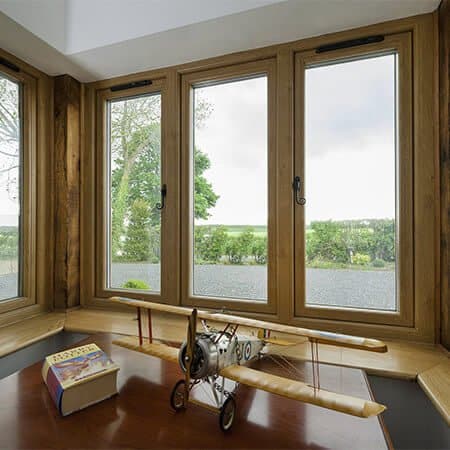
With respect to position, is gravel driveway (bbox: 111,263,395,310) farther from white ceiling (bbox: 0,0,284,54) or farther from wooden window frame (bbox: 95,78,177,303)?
white ceiling (bbox: 0,0,284,54)

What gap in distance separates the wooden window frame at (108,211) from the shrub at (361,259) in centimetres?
98

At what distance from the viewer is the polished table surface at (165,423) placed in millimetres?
750

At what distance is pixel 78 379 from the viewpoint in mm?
894

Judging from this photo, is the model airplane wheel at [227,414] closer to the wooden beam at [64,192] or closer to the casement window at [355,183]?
the casement window at [355,183]

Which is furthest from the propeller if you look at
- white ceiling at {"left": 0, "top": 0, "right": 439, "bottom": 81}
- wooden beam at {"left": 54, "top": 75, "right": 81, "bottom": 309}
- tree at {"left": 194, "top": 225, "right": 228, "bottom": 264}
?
wooden beam at {"left": 54, "top": 75, "right": 81, "bottom": 309}

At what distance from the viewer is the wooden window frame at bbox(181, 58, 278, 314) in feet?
5.47

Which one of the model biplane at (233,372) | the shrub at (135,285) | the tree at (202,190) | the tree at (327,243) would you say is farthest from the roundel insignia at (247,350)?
the shrub at (135,285)

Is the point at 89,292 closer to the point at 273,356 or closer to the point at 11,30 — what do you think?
the point at 273,356

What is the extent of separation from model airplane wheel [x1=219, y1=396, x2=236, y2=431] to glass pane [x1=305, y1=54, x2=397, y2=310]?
0.91 meters

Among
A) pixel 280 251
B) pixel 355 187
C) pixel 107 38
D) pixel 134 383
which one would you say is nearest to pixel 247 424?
pixel 134 383

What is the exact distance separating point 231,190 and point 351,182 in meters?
0.64

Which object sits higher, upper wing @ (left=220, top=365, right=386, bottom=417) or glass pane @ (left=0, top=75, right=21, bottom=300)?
glass pane @ (left=0, top=75, right=21, bottom=300)

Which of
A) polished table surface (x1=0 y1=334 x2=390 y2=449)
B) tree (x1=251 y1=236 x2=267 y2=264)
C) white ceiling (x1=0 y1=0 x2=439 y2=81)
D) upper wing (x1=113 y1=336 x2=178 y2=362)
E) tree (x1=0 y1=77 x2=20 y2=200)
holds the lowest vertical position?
polished table surface (x1=0 y1=334 x2=390 y2=449)

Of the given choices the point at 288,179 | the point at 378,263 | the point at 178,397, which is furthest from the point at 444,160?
the point at 178,397
